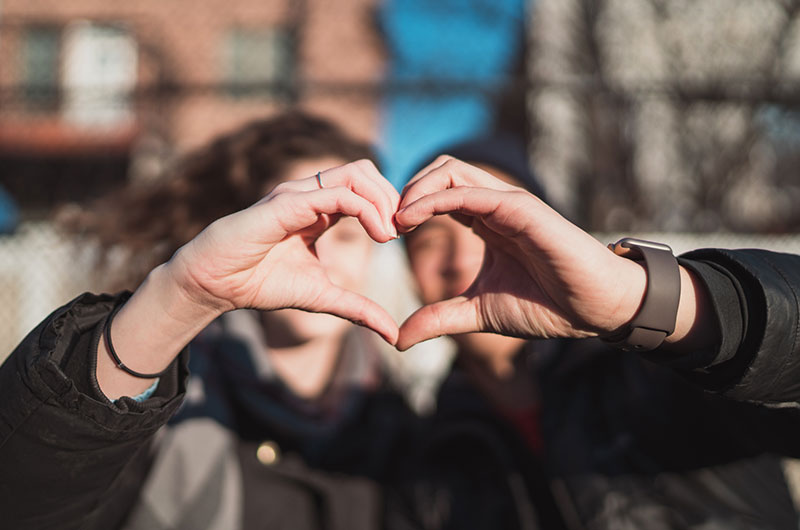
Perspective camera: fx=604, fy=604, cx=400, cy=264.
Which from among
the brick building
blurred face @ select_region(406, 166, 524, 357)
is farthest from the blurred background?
blurred face @ select_region(406, 166, 524, 357)

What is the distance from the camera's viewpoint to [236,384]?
1.87 metres

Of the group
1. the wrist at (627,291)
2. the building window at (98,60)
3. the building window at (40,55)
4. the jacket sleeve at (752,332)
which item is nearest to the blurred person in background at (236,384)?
the wrist at (627,291)

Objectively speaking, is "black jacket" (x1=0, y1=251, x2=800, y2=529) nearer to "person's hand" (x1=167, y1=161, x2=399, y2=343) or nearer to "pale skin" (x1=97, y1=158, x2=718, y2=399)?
"pale skin" (x1=97, y1=158, x2=718, y2=399)

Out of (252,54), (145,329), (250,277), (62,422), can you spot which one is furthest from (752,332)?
(252,54)

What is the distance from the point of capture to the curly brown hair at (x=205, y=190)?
7.03 feet

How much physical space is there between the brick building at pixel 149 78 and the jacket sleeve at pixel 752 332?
2559 millimetres

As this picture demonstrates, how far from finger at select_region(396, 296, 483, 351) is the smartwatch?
0.27 metres

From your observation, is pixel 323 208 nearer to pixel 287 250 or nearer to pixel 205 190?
pixel 287 250

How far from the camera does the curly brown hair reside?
7.03ft

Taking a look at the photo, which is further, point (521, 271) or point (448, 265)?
point (448, 265)

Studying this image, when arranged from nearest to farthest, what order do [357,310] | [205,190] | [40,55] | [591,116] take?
1. [357,310]
2. [205,190]
3. [591,116]
4. [40,55]

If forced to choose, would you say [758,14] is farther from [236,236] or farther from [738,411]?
[236,236]

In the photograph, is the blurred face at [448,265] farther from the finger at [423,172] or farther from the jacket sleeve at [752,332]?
the jacket sleeve at [752,332]

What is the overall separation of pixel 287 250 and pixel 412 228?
0.83ft
